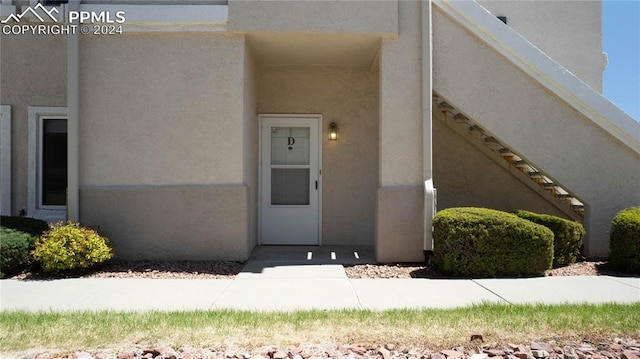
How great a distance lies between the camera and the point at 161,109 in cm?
742

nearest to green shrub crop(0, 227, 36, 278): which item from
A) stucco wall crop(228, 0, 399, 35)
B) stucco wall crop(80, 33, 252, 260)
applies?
stucco wall crop(80, 33, 252, 260)

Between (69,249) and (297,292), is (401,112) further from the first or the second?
(69,249)

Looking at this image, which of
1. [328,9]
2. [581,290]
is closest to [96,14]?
[328,9]

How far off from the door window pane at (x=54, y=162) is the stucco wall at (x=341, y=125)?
12.2 ft

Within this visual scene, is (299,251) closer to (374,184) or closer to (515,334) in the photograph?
(374,184)

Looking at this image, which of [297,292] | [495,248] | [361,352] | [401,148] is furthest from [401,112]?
[361,352]

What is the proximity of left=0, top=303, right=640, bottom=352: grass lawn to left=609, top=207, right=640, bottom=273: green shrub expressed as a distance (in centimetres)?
217

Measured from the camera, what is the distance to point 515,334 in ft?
13.3

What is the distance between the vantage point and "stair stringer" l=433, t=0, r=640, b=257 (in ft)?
24.3

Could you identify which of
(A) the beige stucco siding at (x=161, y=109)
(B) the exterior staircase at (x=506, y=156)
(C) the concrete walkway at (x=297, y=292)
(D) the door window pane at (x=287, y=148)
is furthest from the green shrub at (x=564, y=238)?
(A) the beige stucco siding at (x=161, y=109)

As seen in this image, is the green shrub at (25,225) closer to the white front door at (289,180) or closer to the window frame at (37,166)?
the window frame at (37,166)

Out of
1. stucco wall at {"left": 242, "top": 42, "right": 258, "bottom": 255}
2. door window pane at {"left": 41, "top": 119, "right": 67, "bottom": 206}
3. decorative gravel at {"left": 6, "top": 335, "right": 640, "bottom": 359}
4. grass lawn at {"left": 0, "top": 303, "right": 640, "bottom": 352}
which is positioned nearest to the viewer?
decorative gravel at {"left": 6, "top": 335, "right": 640, "bottom": 359}

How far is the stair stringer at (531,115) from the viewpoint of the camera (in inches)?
292

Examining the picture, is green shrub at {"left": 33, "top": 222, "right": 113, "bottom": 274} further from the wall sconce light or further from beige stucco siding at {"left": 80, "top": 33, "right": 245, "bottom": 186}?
the wall sconce light
